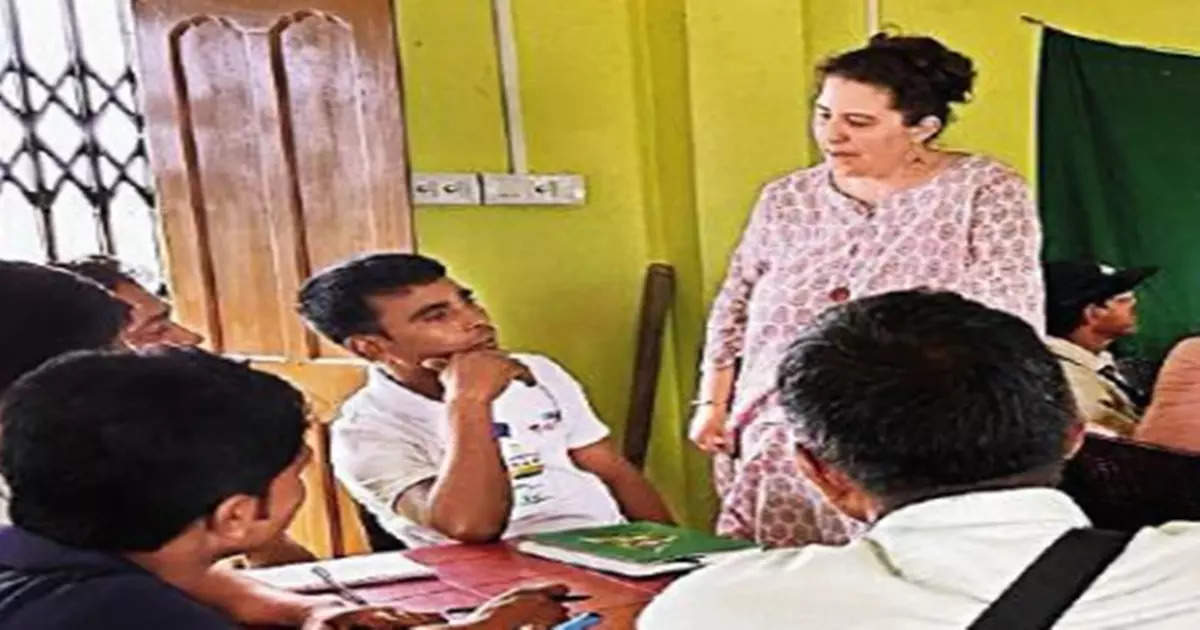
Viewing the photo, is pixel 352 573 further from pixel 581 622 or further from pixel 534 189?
pixel 534 189

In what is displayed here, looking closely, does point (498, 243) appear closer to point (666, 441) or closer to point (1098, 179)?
point (666, 441)

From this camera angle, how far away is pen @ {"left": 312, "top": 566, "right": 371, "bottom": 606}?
1621 millimetres

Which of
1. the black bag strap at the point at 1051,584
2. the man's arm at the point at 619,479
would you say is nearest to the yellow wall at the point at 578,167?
the man's arm at the point at 619,479

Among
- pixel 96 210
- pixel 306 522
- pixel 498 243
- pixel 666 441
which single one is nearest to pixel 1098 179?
pixel 666 441

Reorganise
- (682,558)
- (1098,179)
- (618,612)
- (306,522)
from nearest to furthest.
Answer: (618,612) → (682,558) → (306,522) → (1098,179)

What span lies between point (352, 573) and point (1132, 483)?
119cm

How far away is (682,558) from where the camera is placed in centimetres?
167

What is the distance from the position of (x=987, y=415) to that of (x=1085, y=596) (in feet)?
0.51

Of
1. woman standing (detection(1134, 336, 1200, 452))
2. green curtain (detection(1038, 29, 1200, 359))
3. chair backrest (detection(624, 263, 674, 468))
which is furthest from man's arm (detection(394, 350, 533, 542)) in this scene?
green curtain (detection(1038, 29, 1200, 359))

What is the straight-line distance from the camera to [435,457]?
215 cm

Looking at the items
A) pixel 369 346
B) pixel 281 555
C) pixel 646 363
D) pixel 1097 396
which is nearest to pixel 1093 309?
pixel 1097 396

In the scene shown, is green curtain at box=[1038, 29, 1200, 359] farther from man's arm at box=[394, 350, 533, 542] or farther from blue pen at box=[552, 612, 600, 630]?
blue pen at box=[552, 612, 600, 630]

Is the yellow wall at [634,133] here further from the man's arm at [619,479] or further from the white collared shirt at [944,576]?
the white collared shirt at [944,576]

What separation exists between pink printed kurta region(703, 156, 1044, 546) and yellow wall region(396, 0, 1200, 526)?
91cm
